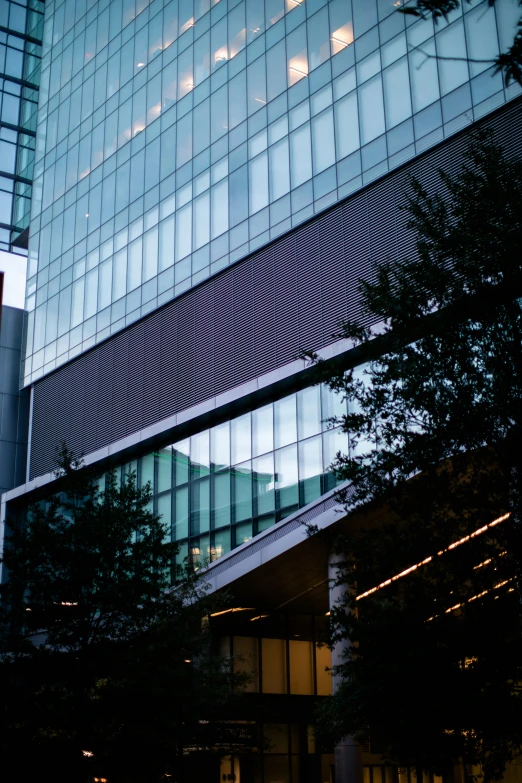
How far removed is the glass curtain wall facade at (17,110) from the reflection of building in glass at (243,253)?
563 inches

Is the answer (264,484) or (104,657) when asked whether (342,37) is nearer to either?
(264,484)

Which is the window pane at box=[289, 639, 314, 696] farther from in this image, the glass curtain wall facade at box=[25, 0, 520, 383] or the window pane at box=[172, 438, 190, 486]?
the glass curtain wall facade at box=[25, 0, 520, 383]

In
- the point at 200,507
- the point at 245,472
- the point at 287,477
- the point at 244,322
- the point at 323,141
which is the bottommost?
the point at 200,507

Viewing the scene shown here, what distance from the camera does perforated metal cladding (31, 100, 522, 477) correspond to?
3050 centimetres

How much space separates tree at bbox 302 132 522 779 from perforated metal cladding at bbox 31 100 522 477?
480 inches

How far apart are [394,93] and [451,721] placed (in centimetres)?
2361

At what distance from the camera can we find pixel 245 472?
1337 inches

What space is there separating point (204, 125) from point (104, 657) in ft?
87.9

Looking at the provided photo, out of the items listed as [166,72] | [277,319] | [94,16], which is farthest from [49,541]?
[94,16]

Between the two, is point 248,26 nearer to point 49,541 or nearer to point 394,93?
point 394,93

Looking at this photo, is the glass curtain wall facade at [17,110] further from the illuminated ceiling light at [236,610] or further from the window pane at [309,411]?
the illuminated ceiling light at [236,610]

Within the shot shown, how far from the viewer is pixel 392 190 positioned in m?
30.8

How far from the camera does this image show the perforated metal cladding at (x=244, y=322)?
100ft

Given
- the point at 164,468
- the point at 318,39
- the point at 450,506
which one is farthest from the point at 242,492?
the point at 450,506
